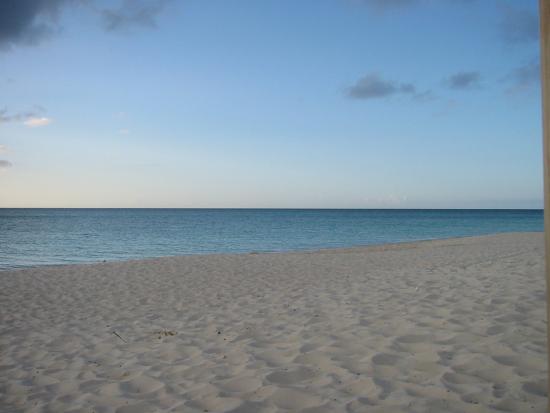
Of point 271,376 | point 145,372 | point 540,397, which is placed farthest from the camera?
point 145,372

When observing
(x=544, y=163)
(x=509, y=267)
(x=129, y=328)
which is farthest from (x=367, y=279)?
(x=544, y=163)

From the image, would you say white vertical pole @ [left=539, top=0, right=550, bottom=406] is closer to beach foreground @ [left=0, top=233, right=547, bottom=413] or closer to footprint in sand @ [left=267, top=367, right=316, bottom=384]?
beach foreground @ [left=0, top=233, right=547, bottom=413]

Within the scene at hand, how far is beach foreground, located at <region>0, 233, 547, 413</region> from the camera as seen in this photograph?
3.67 metres

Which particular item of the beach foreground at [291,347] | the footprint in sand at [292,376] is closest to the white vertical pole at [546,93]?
the beach foreground at [291,347]

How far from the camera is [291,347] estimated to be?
5.02m

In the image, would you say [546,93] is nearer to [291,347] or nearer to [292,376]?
[292,376]

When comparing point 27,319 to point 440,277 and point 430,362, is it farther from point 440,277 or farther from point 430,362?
point 440,277

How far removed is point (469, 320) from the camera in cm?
554

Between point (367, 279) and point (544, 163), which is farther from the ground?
point (544, 163)

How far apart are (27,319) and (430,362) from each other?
648 cm

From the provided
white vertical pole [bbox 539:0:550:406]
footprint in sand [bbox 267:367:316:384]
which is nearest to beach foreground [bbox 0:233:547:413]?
footprint in sand [bbox 267:367:316:384]

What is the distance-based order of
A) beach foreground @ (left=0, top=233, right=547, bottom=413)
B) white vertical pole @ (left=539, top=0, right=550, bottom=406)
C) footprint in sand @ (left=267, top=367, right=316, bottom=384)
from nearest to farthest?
white vertical pole @ (left=539, top=0, right=550, bottom=406)
beach foreground @ (left=0, top=233, right=547, bottom=413)
footprint in sand @ (left=267, top=367, right=316, bottom=384)

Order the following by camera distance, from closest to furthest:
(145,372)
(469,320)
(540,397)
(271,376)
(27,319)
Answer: (540,397), (271,376), (145,372), (469,320), (27,319)

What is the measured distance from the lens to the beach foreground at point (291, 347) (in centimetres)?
367
